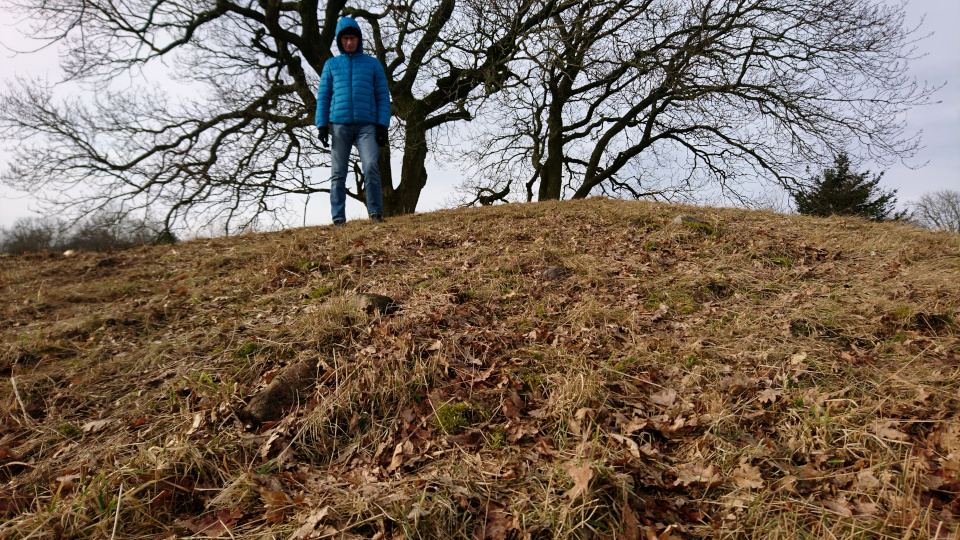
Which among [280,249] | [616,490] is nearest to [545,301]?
[616,490]

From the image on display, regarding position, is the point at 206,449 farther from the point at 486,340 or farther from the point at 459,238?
the point at 459,238

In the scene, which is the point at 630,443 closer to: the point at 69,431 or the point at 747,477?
the point at 747,477

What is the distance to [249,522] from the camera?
171 cm

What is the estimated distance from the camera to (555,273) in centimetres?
396

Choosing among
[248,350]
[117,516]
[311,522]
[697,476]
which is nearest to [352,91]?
[248,350]

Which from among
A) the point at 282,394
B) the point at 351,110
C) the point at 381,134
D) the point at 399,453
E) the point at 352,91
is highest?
the point at 352,91

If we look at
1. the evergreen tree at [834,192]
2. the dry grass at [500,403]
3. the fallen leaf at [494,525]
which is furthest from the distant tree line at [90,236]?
the evergreen tree at [834,192]

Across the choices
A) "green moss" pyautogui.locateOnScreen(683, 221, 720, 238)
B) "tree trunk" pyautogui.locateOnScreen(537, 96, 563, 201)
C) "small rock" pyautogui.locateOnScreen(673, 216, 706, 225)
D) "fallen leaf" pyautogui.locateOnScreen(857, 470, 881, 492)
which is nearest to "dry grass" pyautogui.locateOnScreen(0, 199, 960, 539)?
"fallen leaf" pyautogui.locateOnScreen(857, 470, 881, 492)

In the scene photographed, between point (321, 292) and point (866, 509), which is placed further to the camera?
point (321, 292)

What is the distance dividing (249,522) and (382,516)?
0.55 m

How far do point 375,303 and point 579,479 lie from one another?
1.93 meters

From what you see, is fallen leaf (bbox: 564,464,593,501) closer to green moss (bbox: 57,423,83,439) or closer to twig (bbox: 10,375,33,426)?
green moss (bbox: 57,423,83,439)

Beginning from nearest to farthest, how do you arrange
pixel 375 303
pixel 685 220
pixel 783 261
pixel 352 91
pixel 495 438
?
1. pixel 495 438
2. pixel 375 303
3. pixel 783 261
4. pixel 685 220
5. pixel 352 91

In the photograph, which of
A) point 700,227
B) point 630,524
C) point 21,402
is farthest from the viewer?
point 700,227
